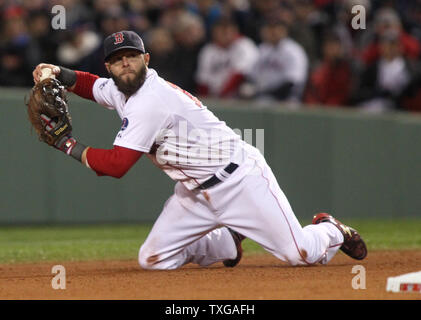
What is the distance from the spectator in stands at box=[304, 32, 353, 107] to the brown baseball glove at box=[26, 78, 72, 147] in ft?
22.9

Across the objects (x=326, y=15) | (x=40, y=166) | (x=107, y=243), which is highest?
(x=326, y=15)

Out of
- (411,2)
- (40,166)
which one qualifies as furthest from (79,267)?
(411,2)

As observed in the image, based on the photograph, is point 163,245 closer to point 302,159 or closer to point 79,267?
point 79,267

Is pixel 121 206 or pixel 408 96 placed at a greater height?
pixel 408 96

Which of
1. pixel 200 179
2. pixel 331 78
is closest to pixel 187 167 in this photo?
pixel 200 179

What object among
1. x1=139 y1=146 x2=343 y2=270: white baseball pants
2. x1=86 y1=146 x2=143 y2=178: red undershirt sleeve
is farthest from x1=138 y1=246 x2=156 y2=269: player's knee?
x1=86 y1=146 x2=143 y2=178: red undershirt sleeve

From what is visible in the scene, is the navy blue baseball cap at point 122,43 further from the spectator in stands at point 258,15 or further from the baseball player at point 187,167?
the spectator in stands at point 258,15

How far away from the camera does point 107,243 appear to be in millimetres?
8922

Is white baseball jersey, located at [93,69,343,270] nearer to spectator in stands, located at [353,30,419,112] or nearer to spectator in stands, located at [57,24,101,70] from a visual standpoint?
spectator in stands, located at [57,24,101,70]

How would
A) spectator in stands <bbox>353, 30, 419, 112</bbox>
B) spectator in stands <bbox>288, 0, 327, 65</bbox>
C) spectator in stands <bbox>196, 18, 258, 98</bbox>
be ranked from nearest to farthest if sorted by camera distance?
1. spectator in stands <bbox>196, 18, 258, 98</bbox>
2. spectator in stands <bbox>353, 30, 419, 112</bbox>
3. spectator in stands <bbox>288, 0, 327, 65</bbox>

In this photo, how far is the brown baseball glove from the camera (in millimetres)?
5711

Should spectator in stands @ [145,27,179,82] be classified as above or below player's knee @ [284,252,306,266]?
above

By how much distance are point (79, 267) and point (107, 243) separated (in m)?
2.15

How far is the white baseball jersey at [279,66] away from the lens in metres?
11.6
